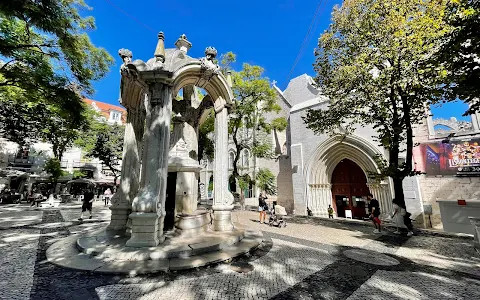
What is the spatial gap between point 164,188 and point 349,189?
15390mm

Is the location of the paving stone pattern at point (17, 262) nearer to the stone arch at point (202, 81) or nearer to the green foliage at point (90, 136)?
the stone arch at point (202, 81)

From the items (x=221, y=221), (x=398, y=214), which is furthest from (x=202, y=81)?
(x=398, y=214)

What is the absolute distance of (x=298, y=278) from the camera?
12.6 feet

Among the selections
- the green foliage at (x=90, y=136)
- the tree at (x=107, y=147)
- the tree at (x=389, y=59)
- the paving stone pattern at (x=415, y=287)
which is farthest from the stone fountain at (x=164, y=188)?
the green foliage at (x=90, y=136)

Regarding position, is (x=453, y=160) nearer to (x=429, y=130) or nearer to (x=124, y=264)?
(x=429, y=130)

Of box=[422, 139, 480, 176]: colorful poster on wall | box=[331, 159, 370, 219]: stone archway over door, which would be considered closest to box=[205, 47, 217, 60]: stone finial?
box=[422, 139, 480, 176]: colorful poster on wall

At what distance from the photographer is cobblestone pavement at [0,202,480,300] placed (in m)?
3.24

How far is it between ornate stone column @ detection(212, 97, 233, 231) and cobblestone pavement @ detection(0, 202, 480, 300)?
1.64 metres

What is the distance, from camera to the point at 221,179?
719 cm

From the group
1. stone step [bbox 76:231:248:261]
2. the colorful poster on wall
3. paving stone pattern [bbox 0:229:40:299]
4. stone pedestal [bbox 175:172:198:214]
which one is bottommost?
paving stone pattern [bbox 0:229:40:299]

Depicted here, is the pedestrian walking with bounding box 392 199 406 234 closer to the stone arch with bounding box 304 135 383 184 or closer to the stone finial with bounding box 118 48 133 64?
the stone arch with bounding box 304 135 383 184

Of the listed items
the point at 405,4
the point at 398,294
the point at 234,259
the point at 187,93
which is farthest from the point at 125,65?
the point at 405,4

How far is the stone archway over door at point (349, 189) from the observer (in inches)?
616

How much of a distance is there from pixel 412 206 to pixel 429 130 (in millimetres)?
4649
